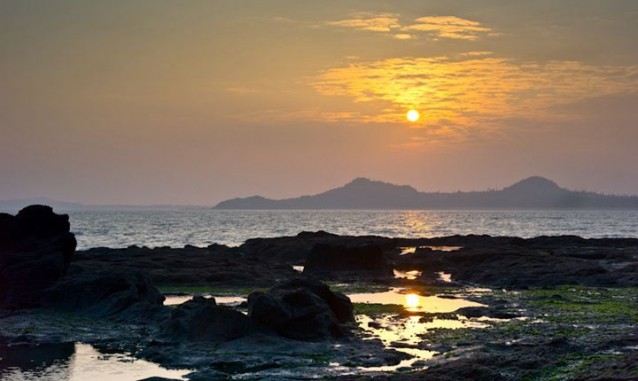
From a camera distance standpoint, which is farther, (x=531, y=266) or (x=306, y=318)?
(x=531, y=266)

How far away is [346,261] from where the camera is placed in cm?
7681

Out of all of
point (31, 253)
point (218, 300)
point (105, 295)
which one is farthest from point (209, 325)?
point (31, 253)

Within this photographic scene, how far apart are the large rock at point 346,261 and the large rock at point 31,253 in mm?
30035

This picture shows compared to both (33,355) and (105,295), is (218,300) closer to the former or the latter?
(105,295)

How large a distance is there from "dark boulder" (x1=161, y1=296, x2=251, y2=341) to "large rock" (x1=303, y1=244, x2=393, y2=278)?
39.6 m

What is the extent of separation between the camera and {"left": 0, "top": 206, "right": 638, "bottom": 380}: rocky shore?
28828 millimetres

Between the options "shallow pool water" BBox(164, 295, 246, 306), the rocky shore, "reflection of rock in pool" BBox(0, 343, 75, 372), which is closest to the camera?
the rocky shore

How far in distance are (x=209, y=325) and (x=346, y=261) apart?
43.4 metres

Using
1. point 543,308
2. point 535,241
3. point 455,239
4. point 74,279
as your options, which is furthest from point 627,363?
point 455,239

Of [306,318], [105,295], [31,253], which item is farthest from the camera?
[31,253]

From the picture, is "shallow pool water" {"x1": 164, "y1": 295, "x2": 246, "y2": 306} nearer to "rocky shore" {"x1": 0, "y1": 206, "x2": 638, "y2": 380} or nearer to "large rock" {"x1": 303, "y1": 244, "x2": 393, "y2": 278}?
"rocky shore" {"x1": 0, "y1": 206, "x2": 638, "y2": 380}

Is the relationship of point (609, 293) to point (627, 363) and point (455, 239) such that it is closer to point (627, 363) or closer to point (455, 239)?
point (627, 363)

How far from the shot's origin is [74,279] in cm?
4666

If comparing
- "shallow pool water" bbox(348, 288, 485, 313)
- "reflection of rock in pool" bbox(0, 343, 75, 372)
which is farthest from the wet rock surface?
"reflection of rock in pool" bbox(0, 343, 75, 372)
